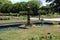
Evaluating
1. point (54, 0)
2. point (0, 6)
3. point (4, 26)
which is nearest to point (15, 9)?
point (0, 6)

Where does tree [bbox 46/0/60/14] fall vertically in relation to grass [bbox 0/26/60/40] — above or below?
above

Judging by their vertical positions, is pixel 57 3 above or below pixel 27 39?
above

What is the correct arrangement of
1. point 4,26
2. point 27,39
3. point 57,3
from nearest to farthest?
1. point 57,3
2. point 27,39
3. point 4,26

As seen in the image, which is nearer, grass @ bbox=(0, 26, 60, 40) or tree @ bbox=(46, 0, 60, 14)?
tree @ bbox=(46, 0, 60, 14)

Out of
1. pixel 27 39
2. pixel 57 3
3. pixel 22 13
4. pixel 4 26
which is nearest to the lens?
pixel 57 3

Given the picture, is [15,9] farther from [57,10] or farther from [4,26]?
[57,10]

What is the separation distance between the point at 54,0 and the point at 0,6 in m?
34.6

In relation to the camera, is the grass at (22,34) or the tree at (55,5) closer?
the tree at (55,5)

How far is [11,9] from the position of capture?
1575 inches

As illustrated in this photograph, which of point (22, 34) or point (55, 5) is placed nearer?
point (55, 5)

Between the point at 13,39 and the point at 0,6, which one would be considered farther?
the point at 0,6

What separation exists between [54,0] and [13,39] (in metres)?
3.36

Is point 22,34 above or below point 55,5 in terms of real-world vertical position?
below

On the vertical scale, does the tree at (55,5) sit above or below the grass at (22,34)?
above
